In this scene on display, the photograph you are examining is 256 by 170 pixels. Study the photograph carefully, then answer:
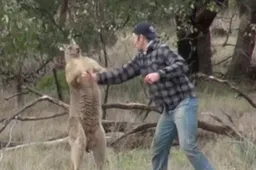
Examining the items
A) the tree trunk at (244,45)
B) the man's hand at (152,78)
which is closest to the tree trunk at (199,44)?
the tree trunk at (244,45)

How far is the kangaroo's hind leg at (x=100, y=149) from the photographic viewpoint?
822cm

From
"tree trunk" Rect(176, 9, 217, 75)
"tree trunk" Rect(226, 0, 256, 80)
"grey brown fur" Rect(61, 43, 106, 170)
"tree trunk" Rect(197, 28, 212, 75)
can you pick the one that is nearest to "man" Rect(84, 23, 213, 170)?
"grey brown fur" Rect(61, 43, 106, 170)

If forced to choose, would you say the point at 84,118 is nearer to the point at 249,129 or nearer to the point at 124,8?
the point at 249,129

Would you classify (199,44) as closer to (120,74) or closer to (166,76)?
(120,74)

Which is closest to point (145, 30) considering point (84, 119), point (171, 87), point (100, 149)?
point (171, 87)

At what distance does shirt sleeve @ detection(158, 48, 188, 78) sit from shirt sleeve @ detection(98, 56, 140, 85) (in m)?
0.43

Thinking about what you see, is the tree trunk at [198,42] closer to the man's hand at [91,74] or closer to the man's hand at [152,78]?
the man's hand at [91,74]

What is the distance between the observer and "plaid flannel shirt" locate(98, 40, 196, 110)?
24.1ft

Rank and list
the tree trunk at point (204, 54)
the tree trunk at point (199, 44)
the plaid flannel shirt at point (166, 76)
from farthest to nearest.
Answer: the tree trunk at point (204, 54) < the tree trunk at point (199, 44) < the plaid flannel shirt at point (166, 76)

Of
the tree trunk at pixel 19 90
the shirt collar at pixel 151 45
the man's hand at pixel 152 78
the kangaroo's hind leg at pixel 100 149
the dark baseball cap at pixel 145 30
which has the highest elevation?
the dark baseball cap at pixel 145 30

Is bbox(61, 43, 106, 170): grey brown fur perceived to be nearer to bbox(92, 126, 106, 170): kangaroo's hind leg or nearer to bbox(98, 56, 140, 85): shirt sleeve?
bbox(92, 126, 106, 170): kangaroo's hind leg

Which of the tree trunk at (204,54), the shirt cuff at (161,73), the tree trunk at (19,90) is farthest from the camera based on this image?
the tree trunk at (204,54)

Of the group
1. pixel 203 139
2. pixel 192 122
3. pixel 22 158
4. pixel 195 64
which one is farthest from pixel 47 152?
pixel 195 64

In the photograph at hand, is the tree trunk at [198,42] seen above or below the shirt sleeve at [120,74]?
above
